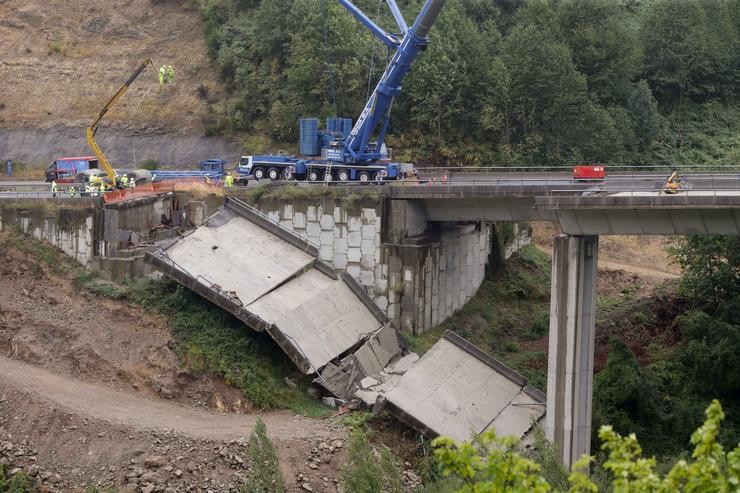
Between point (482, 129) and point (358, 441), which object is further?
point (482, 129)

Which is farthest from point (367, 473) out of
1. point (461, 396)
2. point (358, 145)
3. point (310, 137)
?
point (310, 137)

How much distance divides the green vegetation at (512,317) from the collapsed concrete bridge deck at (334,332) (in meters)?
2.72

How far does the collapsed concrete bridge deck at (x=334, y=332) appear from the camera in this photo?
113 ft

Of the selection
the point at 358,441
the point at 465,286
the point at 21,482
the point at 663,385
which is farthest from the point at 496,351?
the point at 21,482

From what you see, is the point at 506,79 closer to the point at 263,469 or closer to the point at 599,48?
the point at 599,48

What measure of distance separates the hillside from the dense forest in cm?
228

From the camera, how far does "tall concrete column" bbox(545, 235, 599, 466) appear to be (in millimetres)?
32156

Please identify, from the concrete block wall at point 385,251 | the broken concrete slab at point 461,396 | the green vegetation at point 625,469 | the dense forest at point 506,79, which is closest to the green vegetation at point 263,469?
the broken concrete slab at point 461,396

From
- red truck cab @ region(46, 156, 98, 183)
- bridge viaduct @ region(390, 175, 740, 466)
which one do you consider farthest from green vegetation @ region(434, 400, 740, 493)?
red truck cab @ region(46, 156, 98, 183)

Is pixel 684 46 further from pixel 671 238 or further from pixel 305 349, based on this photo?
pixel 305 349

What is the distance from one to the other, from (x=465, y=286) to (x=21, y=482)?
837 inches

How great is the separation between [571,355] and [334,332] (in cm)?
942

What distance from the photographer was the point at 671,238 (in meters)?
55.6

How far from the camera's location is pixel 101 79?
66812 millimetres
